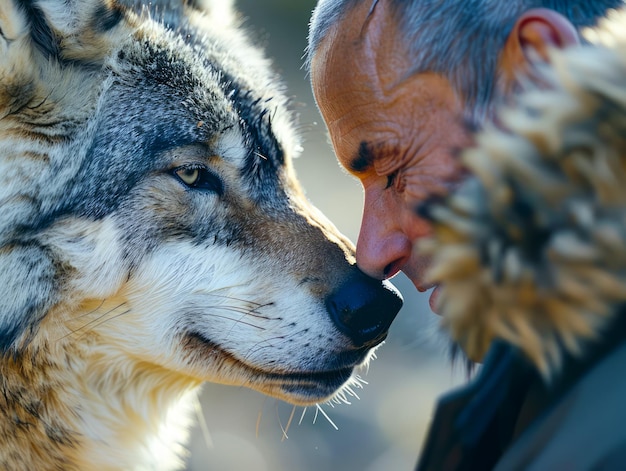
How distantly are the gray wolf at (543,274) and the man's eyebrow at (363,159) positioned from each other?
0.55m

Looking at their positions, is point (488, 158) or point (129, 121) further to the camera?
point (129, 121)

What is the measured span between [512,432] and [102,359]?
4.34ft

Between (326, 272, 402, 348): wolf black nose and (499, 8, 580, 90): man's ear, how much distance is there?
2.54ft

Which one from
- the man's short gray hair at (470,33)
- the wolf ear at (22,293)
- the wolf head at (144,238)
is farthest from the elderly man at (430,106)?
the wolf ear at (22,293)

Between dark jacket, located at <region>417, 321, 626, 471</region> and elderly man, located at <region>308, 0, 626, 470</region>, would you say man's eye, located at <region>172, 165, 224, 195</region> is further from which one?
dark jacket, located at <region>417, 321, 626, 471</region>

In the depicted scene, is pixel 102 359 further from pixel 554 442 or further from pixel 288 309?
pixel 554 442

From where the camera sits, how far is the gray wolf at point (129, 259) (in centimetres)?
197

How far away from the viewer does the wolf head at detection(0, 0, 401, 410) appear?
6.46ft

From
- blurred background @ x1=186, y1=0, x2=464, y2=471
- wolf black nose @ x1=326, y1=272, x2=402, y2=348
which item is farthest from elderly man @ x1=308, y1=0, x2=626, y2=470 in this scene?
blurred background @ x1=186, y1=0, x2=464, y2=471

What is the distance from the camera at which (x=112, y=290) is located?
2.01m

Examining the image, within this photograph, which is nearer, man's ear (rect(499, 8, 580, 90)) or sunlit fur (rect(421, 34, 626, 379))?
sunlit fur (rect(421, 34, 626, 379))

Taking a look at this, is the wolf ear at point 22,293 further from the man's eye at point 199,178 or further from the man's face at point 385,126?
the man's face at point 385,126

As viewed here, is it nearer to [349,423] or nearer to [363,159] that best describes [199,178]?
[363,159]

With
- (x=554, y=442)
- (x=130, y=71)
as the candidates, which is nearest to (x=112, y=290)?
(x=130, y=71)
